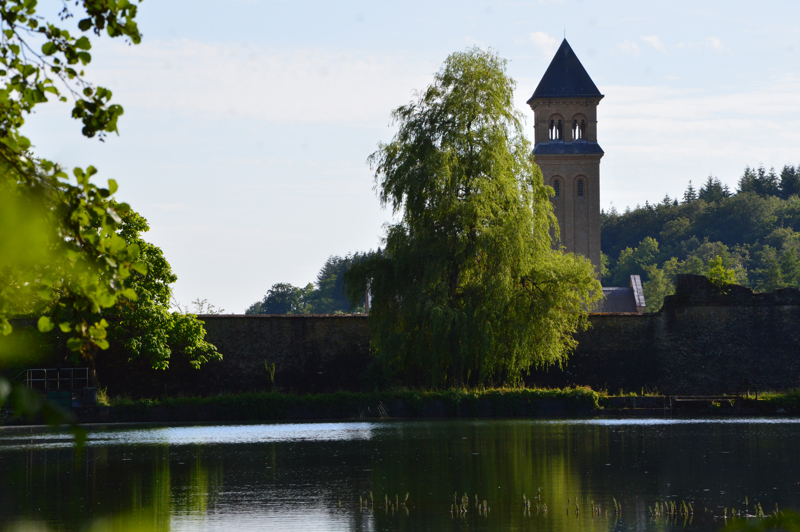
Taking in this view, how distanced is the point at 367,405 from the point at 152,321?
21.7 ft

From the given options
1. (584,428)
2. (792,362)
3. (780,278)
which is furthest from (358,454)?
(780,278)

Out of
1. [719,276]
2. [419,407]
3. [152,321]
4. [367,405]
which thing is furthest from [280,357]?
[719,276]

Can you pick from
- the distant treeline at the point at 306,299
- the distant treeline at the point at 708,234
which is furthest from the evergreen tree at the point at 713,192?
the distant treeline at the point at 306,299

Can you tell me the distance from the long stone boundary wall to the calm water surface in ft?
29.6

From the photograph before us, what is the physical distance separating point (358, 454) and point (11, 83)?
38.7ft

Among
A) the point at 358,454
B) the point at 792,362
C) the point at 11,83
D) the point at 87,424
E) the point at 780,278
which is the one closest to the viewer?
the point at 11,83

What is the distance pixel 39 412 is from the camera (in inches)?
58.9

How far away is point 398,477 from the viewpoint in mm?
11797

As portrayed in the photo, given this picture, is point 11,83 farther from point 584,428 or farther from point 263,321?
point 263,321

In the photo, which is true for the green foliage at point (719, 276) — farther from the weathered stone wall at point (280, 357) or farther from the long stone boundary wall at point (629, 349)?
the weathered stone wall at point (280, 357)

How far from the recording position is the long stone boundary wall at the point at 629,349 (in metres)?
29.0

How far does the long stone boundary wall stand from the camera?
95.2 feet

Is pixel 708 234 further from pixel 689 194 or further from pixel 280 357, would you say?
pixel 280 357

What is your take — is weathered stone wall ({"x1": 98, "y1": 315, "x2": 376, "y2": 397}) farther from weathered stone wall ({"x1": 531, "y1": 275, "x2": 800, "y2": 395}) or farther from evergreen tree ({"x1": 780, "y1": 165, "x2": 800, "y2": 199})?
evergreen tree ({"x1": 780, "y1": 165, "x2": 800, "y2": 199})
